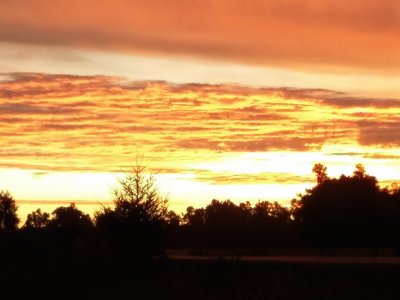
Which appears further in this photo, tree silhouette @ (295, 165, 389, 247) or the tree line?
tree silhouette @ (295, 165, 389, 247)

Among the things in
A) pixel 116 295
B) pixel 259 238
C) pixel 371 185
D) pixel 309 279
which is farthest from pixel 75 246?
pixel 259 238

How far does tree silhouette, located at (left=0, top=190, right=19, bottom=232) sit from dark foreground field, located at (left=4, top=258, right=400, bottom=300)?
58.4 m

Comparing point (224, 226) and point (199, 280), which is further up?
point (224, 226)

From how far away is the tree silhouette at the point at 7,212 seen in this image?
119169 millimetres

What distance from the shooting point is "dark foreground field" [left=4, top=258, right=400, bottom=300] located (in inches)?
1399

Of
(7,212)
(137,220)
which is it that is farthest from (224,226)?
(137,220)

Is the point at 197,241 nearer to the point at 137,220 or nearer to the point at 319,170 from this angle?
the point at 319,170

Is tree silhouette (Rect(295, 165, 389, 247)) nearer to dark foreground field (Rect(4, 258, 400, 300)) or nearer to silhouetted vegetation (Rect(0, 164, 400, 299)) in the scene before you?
silhouetted vegetation (Rect(0, 164, 400, 299))

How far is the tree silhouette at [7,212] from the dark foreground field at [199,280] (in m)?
58.4

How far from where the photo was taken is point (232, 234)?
118625 mm

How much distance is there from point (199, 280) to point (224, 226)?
261ft

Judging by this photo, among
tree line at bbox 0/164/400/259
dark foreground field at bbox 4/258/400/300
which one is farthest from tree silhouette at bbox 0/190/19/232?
dark foreground field at bbox 4/258/400/300

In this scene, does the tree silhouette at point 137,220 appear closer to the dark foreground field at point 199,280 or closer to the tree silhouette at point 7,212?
the dark foreground field at point 199,280

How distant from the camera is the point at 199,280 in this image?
43531mm
